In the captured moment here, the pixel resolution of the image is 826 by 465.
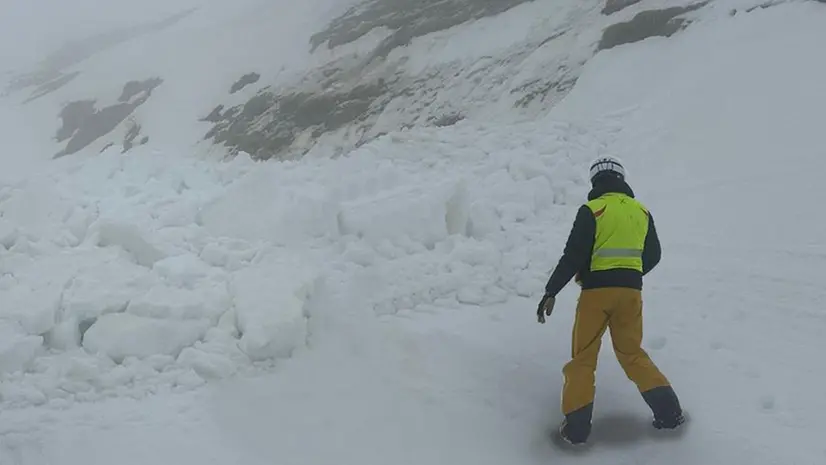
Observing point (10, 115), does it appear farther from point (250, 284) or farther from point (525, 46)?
point (250, 284)

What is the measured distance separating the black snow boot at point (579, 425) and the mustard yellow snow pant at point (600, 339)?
0.10ft

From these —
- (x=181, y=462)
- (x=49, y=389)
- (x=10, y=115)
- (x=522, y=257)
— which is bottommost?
(x=10, y=115)

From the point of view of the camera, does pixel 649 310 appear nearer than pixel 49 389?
No

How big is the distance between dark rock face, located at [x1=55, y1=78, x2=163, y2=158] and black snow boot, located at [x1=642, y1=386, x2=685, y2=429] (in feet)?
61.2

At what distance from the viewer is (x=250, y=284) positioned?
18.0ft

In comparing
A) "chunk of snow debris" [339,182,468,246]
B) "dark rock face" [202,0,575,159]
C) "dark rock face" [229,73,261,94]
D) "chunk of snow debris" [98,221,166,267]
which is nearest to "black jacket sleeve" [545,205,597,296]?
"chunk of snow debris" [339,182,468,246]

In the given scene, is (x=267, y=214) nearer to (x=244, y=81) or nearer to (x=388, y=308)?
(x=388, y=308)

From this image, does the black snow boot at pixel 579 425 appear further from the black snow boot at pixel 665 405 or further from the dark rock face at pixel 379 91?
the dark rock face at pixel 379 91

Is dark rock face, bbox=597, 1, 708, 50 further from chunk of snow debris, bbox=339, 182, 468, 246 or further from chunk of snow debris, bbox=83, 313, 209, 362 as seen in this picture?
chunk of snow debris, bbox=83, 313, 209, 362

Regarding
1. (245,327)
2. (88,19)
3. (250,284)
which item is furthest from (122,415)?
(88,19)

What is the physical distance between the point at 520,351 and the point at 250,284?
1.98 meters

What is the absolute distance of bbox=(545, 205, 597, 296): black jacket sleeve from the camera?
14.6 ft

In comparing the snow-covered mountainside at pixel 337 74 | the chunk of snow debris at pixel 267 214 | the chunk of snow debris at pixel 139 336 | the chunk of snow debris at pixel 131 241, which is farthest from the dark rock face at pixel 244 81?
the chunk of snow debris at pixel 139 336

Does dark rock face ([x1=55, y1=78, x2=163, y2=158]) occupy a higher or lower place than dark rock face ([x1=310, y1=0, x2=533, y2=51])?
lower
